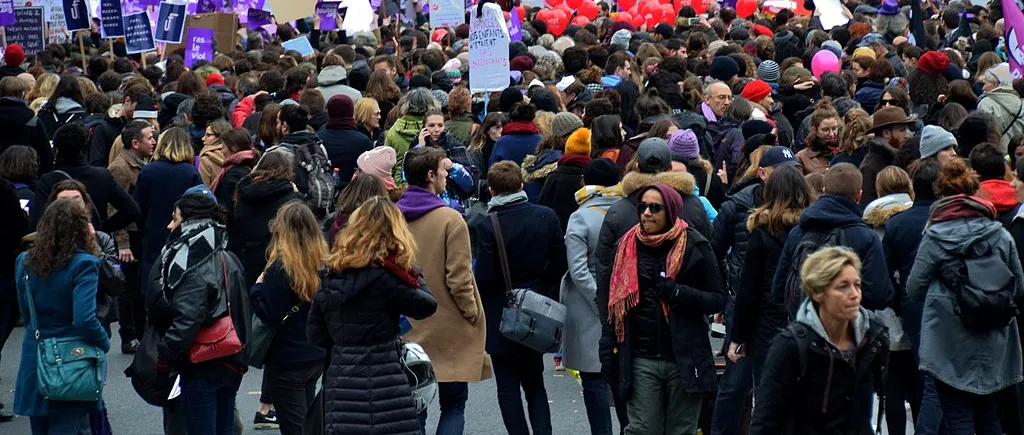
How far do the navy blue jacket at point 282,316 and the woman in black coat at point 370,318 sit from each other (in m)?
1.02

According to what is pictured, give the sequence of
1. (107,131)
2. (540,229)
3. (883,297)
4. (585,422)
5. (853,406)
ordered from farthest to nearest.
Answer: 1. (107,131)
2. (585,422)
3. (540,229)
4. (883,297)
5. (853,406)

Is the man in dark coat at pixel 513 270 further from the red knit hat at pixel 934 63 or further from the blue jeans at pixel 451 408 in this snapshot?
the red knit hat at pixel 934 63

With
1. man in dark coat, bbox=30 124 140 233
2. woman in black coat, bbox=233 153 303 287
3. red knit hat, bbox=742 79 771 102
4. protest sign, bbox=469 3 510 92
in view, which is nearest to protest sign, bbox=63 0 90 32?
protest sign, bbox=469 3 510 92

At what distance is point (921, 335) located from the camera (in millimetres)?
6641

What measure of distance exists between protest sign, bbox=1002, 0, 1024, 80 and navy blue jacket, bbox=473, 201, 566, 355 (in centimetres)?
423

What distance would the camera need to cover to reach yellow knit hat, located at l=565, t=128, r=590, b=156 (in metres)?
8.95

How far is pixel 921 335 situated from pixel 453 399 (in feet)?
7.96

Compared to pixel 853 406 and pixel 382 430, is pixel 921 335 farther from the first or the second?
pixel 382 430

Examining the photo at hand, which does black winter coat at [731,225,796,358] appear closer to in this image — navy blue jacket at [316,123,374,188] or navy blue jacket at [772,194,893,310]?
navy blue jacket at [772,194,893,310]

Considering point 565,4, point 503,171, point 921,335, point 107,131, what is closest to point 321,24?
point 565,4

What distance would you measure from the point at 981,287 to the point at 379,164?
376 cm

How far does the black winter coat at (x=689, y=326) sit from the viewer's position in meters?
6.50

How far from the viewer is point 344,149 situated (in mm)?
10734

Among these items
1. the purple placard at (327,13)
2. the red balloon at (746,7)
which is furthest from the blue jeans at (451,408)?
the red balloon at (746,7)
